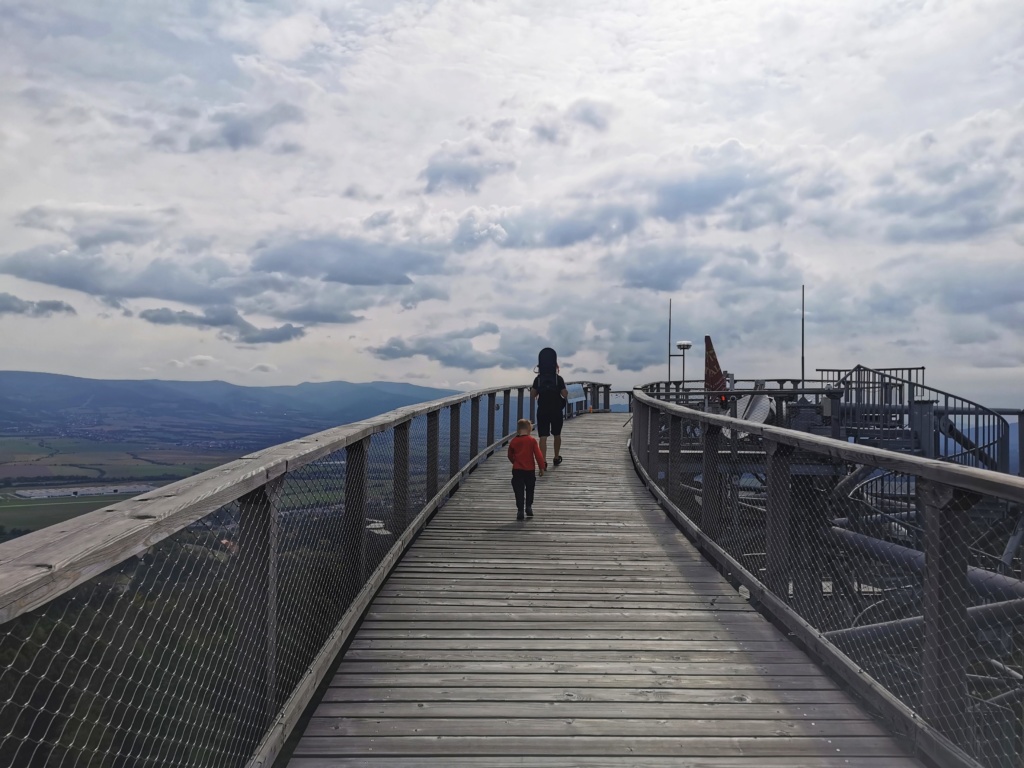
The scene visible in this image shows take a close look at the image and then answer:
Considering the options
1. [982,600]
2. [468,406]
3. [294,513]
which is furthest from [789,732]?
[468,406]

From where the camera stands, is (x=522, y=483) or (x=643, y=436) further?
(x=643, y=436)

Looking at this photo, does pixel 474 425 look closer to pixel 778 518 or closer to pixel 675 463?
pixel 675 463

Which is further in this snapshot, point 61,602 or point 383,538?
point 383,538

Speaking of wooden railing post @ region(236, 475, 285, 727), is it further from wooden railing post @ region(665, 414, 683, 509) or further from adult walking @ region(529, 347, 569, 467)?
adult walking @ region(529, 347, 569, 467)

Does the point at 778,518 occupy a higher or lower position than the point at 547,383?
lower

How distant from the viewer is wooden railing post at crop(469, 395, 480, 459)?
1011 centimetres

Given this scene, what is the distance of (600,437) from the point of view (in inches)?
754

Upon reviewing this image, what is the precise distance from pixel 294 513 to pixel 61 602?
5.26ft

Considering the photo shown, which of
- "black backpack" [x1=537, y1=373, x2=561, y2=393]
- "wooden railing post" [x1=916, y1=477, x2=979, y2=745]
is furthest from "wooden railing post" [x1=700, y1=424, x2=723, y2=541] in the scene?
"black backpack" [x1=537, y1=373, x2=561, y2=393]

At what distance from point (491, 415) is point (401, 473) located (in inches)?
282

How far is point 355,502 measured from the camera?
15.2ft

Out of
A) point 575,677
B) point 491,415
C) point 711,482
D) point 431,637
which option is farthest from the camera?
point 491,415

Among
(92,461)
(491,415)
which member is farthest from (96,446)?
Answer: (491,415)

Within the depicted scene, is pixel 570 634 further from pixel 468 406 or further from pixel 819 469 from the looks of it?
pixel 819 469
